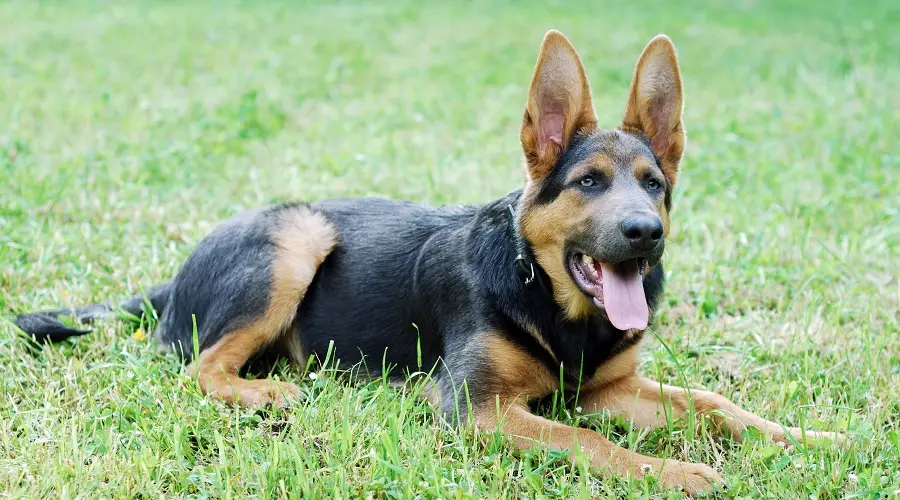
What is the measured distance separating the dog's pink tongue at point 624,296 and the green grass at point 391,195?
0.55m

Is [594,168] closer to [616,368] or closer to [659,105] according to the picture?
[659,105]

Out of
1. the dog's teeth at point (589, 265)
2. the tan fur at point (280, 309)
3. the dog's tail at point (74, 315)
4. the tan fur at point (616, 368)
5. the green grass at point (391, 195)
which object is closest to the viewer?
the green grass at point (391, 195)

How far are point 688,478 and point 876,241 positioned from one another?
12.5 ft

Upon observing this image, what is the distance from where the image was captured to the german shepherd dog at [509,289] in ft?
13.4

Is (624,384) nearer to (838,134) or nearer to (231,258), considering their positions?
(231,258)

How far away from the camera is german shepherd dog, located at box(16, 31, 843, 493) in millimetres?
4094

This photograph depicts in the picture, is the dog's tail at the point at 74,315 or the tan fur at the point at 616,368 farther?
the dog's tail at the point at 74,315

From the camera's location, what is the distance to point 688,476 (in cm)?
369

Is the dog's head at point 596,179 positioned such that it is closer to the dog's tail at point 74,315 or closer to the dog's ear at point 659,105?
the dog's ear at point 659,105

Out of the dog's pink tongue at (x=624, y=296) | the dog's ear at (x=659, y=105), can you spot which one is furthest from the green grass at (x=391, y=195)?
the dog's ear at (x=659, y=105)

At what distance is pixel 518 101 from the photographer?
11219 millimetres

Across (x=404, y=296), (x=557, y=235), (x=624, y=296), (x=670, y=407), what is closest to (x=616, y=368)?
(x=670, y=407)

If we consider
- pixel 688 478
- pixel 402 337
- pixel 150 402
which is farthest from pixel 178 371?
pixel 688 478

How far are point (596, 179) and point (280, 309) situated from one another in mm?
1823
